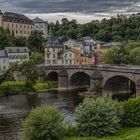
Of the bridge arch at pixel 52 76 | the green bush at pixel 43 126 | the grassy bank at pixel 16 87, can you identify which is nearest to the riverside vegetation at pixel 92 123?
the green bush at pixel 43 126

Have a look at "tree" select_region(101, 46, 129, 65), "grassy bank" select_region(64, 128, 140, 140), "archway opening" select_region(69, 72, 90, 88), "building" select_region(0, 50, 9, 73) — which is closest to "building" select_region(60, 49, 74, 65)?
"tree" select_region(101, 46, 129, 65)

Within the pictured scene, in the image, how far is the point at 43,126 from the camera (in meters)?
58.2

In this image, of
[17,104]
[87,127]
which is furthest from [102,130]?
[17,104]

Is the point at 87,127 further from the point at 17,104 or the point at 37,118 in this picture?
the point at 17,104

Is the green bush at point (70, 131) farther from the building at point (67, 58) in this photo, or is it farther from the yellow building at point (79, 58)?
the yellow building at point (79, 58)

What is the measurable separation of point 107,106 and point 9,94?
5537 cm

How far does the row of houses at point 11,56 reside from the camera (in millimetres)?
135575

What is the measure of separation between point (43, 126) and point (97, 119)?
7.20 m

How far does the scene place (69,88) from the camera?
128 meters

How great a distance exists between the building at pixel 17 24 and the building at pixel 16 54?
32.2 m

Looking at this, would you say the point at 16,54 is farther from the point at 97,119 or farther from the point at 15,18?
the point at 97,119

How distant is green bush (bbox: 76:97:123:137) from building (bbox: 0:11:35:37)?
382 feet

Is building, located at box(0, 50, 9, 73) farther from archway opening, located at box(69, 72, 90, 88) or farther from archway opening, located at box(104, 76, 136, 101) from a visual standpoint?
archway opening, located at box(104, 76, 136, 101)

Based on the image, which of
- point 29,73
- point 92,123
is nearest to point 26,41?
point 29,73
